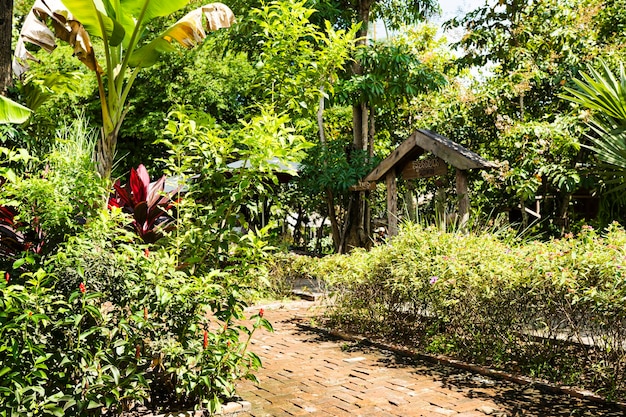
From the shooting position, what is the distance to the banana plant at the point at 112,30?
224 inches

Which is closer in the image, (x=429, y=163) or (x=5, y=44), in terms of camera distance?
(x=5, y=44)

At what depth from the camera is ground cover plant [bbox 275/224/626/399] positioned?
4.77m

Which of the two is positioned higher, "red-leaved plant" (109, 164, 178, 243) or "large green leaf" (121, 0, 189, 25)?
"large green leaf" (121, 0, 189, 25)

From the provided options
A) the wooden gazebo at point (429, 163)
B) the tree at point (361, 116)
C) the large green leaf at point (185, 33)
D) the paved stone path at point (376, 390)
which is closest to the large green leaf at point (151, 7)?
the large green leaf at point (185, 33)

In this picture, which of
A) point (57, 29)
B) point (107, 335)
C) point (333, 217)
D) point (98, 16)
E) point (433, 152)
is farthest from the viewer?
point (333, 217)

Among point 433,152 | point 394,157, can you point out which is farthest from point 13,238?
point 394,157

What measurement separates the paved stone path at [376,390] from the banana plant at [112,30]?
2.58 meters

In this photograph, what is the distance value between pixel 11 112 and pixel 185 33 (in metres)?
1.93

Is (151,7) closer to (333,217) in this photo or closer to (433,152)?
(433,152)

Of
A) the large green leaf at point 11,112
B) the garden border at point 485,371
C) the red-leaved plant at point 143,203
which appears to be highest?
the large green leaf at point 11,112

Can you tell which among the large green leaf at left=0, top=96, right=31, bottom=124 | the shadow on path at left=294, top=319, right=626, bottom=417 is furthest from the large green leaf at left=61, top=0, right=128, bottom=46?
the shadow on path at left=294, top=319, right=626, bottom=417

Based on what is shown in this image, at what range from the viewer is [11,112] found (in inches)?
189

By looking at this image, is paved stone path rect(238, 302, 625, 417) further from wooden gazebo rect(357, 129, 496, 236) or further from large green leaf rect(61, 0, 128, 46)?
large green leaf rect(61, 0, 128, 46)

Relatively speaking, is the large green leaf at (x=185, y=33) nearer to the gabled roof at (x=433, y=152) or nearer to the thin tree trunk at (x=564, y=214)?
the gabled roof at (x=433, y=152)
